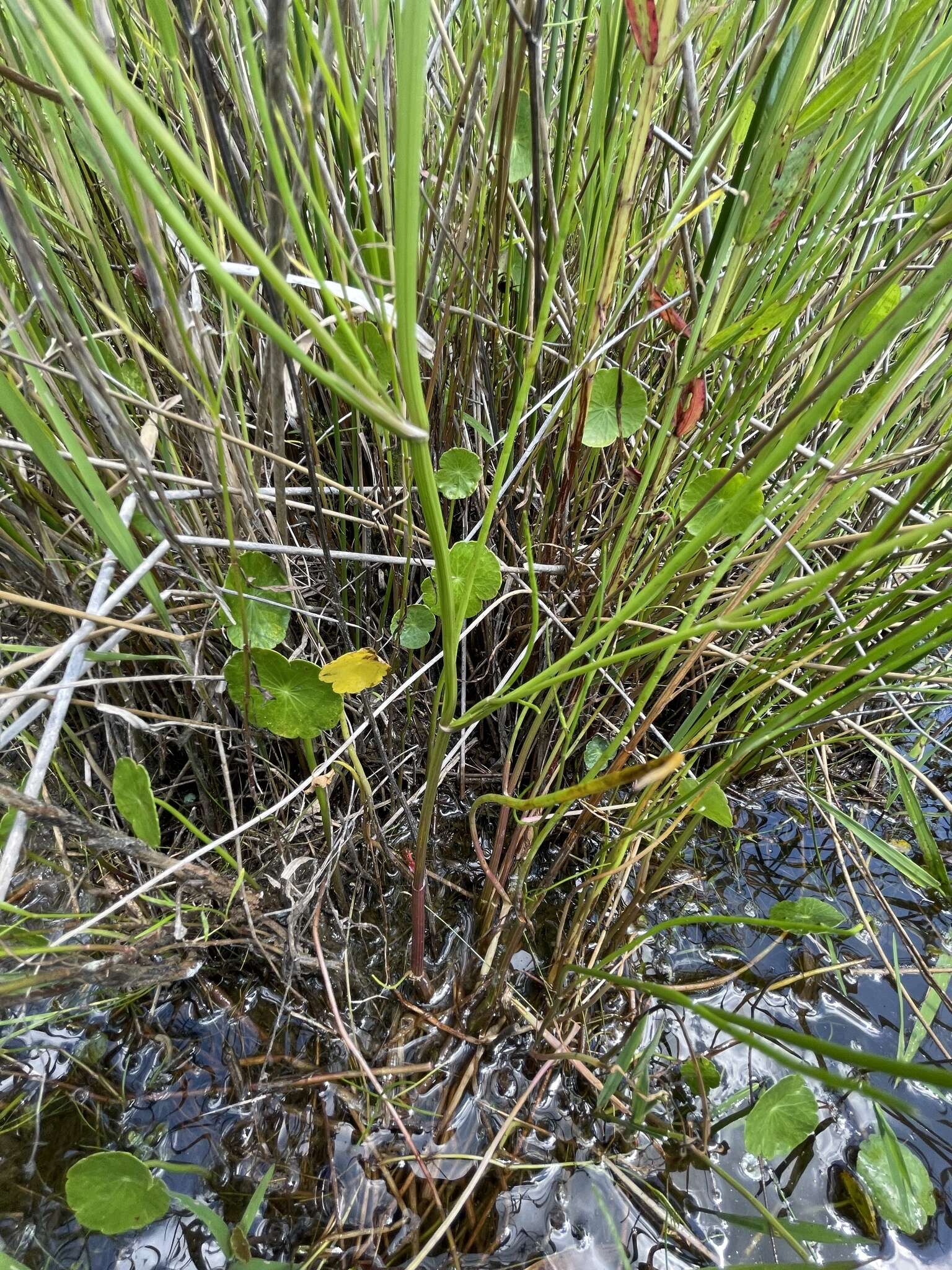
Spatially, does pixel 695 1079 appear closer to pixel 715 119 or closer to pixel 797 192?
pixel 797 192

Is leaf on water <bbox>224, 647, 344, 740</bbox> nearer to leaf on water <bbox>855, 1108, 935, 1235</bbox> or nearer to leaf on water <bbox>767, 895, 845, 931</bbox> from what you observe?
leaf on water <bbox>767, 895, 845, 931</bbox>

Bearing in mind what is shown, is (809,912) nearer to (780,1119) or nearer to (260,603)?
(780,1119)

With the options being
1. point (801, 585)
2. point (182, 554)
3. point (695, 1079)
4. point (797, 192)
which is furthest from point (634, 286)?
point (695, 1079)

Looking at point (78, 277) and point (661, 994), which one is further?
point (78, 277)

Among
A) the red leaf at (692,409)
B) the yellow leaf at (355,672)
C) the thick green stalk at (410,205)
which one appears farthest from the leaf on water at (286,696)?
the red leaf at (692,409)

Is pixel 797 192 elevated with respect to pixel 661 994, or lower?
elevated
